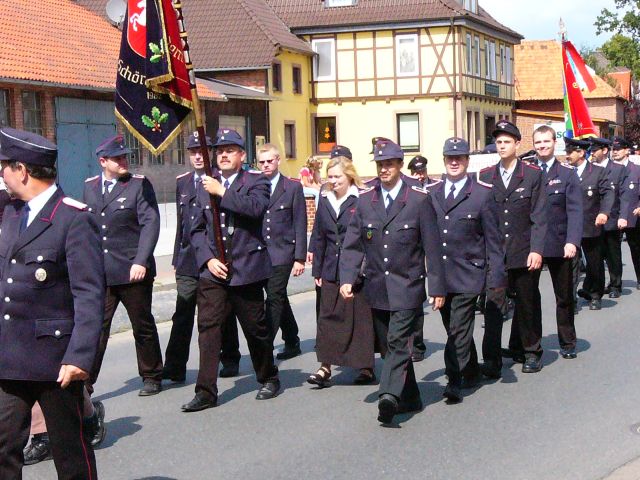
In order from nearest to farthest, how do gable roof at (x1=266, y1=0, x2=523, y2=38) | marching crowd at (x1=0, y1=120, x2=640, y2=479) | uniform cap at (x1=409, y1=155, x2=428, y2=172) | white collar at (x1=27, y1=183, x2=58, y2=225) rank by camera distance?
1. white collar at (x1=27, y1=183, x2=58, y2=225)
2. marching crowd at (x1=0, y1=120, x2=640, y2=479)
3. uniform cap at (x1=409, y1=155, x2=428, y2=172)
4. gable roof at (x1=266, y1=0, x2=523, y2=38)

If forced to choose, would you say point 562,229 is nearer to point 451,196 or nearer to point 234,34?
point 451,196

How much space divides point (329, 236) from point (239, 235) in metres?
1.42

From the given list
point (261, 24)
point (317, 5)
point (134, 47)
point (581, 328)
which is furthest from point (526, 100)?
point (134, 47)

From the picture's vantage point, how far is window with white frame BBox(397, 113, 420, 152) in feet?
156

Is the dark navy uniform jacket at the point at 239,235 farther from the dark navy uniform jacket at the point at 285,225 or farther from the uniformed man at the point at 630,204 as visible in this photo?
the uniformed man at the point at 630,204

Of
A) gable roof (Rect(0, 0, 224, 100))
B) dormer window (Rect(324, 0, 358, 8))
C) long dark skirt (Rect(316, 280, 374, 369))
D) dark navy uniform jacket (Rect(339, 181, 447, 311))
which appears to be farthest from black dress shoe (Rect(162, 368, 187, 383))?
dormer window (Rect(324, 0, 358, 8))

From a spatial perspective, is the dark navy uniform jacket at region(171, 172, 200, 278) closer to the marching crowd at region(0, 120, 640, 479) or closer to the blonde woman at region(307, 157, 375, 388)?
the marching crowd at region(0, 120, 640, 479)

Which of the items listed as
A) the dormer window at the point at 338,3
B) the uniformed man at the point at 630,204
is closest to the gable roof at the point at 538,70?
the dormer window at the point at 338,3

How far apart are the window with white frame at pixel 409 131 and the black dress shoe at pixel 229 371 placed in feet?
127

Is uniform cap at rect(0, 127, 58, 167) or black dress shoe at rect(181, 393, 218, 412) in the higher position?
uniform cap at rect(0, 127, 58, 167)

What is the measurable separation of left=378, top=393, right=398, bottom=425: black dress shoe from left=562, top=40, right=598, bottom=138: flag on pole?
981cm

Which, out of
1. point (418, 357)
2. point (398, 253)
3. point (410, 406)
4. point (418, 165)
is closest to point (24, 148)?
point (398, 253)

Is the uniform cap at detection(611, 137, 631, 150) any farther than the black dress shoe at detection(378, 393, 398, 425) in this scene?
Yes

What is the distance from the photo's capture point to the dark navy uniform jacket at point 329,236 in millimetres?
9062
